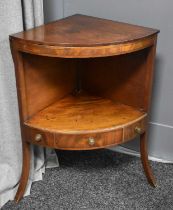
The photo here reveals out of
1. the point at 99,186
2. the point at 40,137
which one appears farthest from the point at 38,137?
the point at 99,186

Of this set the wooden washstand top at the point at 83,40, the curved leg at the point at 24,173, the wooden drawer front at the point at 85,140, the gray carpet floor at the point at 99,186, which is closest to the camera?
the wooden washstand top at the point at 83,40

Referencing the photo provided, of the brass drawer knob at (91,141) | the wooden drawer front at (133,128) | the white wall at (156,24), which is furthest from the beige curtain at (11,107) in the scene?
the wooden drawer front at (133,128)

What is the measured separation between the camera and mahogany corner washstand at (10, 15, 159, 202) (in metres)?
1.07

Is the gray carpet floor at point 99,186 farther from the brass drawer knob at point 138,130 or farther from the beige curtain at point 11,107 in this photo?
the brass drawer knob at point 138,130

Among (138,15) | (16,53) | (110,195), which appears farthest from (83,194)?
(138,15)

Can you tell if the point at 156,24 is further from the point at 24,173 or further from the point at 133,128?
the point at 24,173

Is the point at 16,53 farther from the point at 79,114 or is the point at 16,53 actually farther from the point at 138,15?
the point at 138,15

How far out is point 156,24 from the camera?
4.72 ft

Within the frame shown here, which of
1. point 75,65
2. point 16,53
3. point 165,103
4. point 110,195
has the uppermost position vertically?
point 16,53

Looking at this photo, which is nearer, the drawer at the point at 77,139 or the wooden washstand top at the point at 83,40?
the wooden washstand top at the point at 83,40

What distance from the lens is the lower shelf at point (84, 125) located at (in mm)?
1195

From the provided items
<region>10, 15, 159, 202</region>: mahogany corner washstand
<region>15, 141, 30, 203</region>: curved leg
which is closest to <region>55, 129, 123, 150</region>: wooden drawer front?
<region>10, 15, 159, 202</region>: mahogany corner washstand

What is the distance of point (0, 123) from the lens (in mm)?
1343

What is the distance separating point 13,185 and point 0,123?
0.31m
